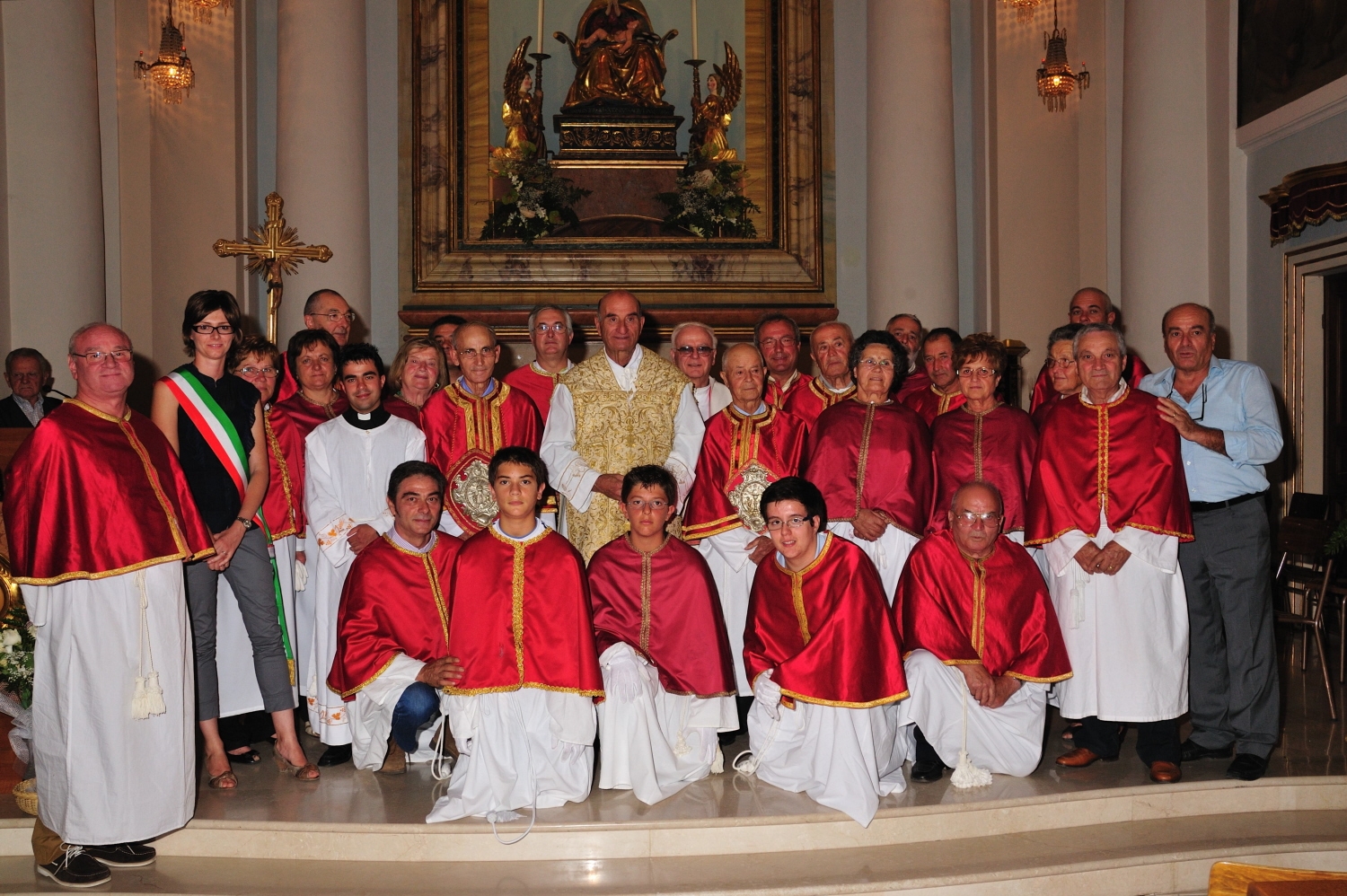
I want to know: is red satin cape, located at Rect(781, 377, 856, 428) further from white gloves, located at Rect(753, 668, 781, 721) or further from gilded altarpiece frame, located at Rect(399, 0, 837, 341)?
gilded altarpiece frame, located at Rect(399, 0, 837, 341)

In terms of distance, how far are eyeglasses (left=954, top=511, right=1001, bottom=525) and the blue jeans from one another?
2.52 metres

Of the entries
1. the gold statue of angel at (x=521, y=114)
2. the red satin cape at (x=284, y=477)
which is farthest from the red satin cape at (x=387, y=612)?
the gold statue of angel at (x=521, y=114)

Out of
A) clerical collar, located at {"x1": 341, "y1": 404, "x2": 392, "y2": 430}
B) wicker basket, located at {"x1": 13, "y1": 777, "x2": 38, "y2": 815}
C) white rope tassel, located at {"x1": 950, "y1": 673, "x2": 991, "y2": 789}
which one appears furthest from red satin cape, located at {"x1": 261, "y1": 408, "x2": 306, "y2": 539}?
white rope tassel, located at {"x1": 950, "y1": 673, "x2": 991, "y2": 789}

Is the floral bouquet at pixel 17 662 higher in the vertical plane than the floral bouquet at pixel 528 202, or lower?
lower

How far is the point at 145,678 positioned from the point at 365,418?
5.95ft

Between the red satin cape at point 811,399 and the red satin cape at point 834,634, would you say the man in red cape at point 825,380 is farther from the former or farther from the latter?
the red satin cape at point 834,634

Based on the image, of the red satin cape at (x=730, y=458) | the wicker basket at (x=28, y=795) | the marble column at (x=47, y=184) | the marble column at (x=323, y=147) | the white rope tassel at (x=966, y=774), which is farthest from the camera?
the marble column at (x=323, y=147)

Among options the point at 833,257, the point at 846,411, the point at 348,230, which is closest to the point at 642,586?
the point at 846,411

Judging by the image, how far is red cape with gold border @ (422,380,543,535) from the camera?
250 inches

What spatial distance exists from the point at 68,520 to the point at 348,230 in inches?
226

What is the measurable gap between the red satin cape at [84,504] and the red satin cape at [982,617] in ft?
10.4

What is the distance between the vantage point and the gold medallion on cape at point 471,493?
6258 mm

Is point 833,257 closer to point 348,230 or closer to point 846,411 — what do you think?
point 348,230

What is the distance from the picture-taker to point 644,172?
11016 millimetres
